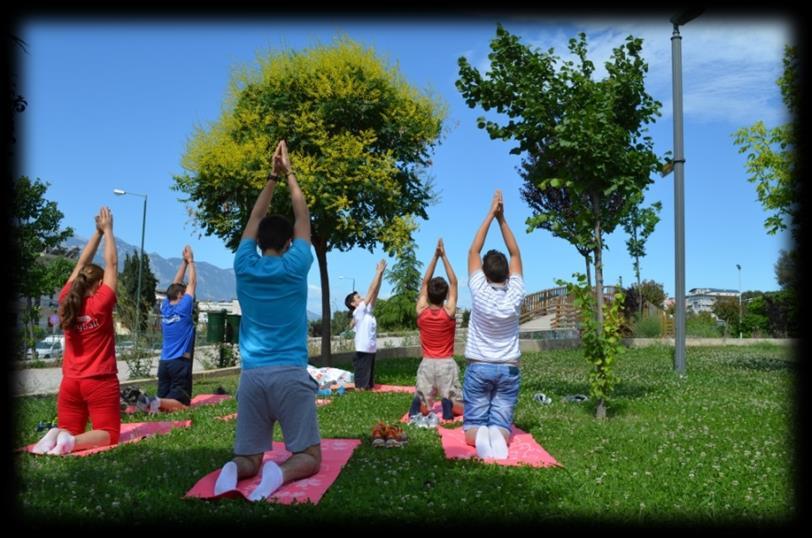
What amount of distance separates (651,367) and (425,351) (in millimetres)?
8550

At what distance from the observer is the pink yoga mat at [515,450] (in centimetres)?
660

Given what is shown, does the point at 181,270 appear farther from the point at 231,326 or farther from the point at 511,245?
the point at 231,326

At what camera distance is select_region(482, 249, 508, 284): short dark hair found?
721cm

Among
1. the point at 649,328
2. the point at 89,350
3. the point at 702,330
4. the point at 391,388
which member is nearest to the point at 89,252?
the point at 89,350

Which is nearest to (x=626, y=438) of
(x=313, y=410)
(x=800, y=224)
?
(x=313, y=410)

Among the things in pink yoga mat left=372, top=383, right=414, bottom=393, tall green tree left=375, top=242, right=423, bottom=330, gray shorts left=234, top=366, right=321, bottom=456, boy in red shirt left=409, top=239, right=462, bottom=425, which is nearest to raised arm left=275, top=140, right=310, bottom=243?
gray shorts left=234, top=366, right=321, bottom=456

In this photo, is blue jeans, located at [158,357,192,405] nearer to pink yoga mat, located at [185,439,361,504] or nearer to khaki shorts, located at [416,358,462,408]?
khaki shorts, located at [416,358,462,408]

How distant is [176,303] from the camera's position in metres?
10.8

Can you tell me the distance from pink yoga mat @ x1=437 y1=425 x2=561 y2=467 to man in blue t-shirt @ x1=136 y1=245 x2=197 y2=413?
15.8 feet

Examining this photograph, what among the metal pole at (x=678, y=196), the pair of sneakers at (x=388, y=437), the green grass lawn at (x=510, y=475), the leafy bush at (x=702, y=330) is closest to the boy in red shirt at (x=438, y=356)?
the green grass lawn at (x=510, y=475)

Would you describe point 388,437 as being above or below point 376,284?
below

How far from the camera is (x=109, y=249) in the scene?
725 cm

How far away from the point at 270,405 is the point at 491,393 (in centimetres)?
267

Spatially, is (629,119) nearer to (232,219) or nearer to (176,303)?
(176,303)
